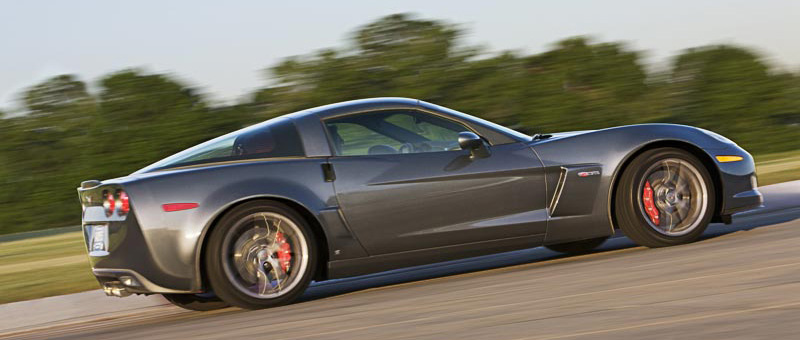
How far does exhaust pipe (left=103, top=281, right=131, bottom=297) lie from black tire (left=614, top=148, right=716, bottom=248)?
3364mm

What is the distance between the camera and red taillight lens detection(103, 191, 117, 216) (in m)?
6.71

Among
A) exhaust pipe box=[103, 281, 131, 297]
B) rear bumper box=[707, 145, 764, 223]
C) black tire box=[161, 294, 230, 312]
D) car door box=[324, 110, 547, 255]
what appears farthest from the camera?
rear bumper box=[707, 145, 764, 223]

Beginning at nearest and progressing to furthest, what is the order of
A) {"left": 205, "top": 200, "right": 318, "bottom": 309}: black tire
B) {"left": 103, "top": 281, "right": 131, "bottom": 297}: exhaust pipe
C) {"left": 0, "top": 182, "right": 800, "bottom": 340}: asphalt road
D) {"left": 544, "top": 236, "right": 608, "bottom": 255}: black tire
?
{"left": 0, "top": 182, "right": 800, "bottom": 340}: asphalt road, {"left": 205, "top": 200, "right": 318, "bottom": 309}: black tire, {"left": 103, "top": 281, "right": 131, "bottom": 297}: exhaust pipe, {"left": 544, "top": 236, "right": 608, "bottom": 255}: black tire

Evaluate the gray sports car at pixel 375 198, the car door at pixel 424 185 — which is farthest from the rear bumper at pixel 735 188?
the car door at pixel 424 185

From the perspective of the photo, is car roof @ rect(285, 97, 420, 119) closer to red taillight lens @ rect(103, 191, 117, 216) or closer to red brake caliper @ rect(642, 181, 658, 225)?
red taillight lens @ rect(103, 191, 117, 216)

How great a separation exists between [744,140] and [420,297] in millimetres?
34769

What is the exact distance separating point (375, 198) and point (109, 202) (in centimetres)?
171

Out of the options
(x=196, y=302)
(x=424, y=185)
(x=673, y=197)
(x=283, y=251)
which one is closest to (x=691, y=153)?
(x=673, y=197)

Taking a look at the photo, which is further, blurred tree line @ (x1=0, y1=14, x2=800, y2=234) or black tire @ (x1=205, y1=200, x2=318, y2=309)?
blurred tree line @ (x1=0, y1=14, x2=800, y2=234)

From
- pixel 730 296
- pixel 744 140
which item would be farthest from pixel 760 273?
pixel 744 140

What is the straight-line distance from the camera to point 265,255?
6.68 m

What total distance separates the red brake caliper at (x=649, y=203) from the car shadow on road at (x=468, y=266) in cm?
48

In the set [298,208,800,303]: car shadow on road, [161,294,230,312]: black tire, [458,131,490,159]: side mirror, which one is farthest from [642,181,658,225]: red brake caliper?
[161,294,230,312]: black tire

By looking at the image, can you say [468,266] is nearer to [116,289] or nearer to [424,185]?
[424,185]
